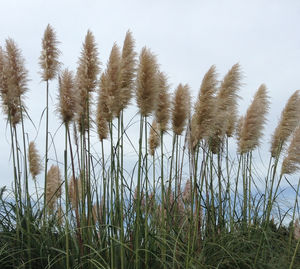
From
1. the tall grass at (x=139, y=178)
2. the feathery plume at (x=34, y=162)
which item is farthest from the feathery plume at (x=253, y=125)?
the feathery plume at (x=34, y=162)

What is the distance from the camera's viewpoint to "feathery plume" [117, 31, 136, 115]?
3.74m

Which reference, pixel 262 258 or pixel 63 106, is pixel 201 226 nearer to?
pixel 262 258

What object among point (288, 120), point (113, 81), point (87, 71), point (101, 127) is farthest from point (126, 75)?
point (288, 120)

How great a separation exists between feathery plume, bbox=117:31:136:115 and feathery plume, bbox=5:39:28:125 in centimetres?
147

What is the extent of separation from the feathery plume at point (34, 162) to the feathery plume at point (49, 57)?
5.54 feet

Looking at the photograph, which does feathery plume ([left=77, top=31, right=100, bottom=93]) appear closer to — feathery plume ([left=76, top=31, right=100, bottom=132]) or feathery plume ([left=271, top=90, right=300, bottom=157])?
feathery plume ([left=76, top=31, right=100, bottom=132])

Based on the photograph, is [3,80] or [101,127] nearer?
[101,127]

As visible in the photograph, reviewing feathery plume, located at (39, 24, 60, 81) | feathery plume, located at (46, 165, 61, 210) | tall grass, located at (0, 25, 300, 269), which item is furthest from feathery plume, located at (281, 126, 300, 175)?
feathery plume, located at (46, 165, 61, 210)

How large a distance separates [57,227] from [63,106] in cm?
132

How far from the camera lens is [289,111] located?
4.56 meters

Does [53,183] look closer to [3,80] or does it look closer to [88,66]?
[3,80]

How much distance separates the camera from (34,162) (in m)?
5.98

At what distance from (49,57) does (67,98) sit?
700mm

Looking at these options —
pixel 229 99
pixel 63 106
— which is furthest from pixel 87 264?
pixel 229 99
